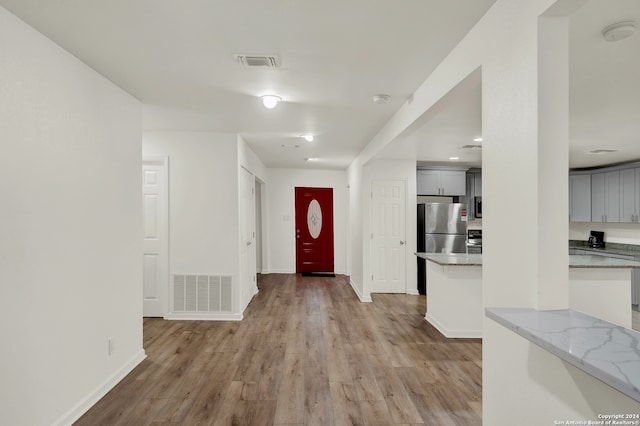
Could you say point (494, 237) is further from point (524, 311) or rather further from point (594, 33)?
point (594, 33)

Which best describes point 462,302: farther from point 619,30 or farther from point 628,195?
point 628,195

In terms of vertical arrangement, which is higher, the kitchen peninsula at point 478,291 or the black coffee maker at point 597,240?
the black coffee maker at point 597,240

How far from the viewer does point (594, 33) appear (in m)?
1.75

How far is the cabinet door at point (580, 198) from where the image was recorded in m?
6.04

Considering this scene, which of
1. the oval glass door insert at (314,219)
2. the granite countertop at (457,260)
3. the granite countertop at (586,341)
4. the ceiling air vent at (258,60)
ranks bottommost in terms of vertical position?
the granite countertop at (457,260)

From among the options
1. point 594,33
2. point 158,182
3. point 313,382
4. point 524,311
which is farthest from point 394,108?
point 158,182

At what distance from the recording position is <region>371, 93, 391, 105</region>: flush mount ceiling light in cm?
277

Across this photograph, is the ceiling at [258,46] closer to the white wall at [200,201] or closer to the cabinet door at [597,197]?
the white wall at [200,201]

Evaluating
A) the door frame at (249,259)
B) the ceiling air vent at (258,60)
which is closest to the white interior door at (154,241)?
the door frame at (249,259)

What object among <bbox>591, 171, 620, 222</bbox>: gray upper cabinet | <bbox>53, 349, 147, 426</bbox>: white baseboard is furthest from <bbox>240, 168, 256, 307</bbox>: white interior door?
<bbox>591, 171, 620, 222</bbox>: gray upper cabinet

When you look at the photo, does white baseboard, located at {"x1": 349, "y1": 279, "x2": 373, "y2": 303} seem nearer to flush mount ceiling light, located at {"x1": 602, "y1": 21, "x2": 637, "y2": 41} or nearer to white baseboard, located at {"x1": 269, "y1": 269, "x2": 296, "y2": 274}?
white baseboard, located at {"x1": 269, "y1": 269, "x2": 296, "y2": 274}

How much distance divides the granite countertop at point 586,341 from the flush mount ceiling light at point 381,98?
203 centimetres

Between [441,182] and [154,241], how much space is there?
481cm

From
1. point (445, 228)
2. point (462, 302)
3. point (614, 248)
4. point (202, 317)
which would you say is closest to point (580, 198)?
point (614, 248)
